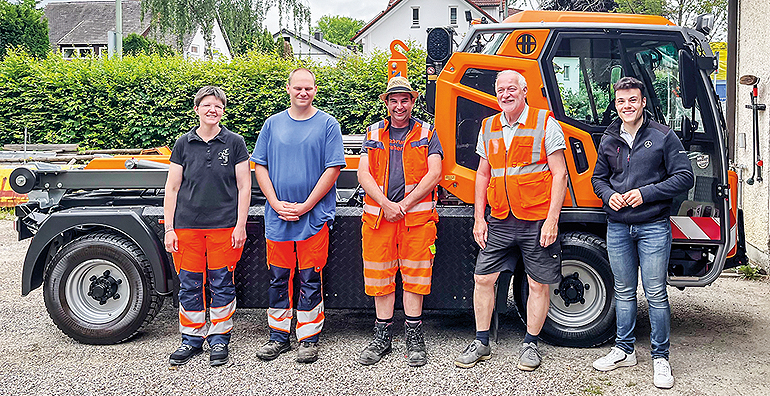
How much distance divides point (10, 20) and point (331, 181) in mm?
26440

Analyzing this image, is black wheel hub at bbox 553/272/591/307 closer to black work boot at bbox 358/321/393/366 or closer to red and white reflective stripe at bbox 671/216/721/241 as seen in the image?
red and white reflective stripe at bbox 671/216/721/241

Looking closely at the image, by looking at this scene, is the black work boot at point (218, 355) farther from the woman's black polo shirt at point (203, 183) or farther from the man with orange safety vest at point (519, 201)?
the man with orange safety vest at point (519, 201)

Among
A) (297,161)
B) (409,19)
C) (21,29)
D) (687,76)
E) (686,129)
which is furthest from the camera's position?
(409,19)

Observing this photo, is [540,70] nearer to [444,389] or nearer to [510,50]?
[510,50]

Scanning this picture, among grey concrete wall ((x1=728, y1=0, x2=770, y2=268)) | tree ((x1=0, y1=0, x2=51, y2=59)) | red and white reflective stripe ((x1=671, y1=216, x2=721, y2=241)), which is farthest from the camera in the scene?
tree ((x1=0, y1=0, x2=51, y2=59))

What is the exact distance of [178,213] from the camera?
14.3 feet

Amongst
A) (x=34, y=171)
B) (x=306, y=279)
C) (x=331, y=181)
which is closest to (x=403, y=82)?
(x=331, y=181)

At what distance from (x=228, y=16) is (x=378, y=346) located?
28581mm

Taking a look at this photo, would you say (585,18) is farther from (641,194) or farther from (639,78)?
(641,194)

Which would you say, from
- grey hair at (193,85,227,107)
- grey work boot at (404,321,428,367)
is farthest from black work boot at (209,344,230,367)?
grey hair at (193,85,227,107)

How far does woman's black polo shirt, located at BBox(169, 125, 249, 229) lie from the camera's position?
4344 millimetres

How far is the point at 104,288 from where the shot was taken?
4.81 meters

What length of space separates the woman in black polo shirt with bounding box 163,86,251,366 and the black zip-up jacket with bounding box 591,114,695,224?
2.47 m

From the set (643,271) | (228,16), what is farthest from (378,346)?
(228,16)
